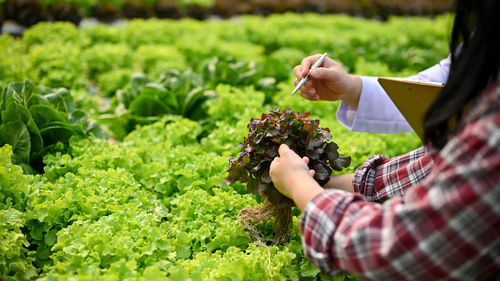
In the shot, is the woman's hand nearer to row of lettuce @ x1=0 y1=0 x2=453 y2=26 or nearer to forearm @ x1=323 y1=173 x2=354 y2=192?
forearm @ x1=323 y1=173 x2=354 y2=192

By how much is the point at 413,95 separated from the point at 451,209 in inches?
31.2

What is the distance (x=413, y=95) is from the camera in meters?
1.75

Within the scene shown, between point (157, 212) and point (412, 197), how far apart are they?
1.52 metres

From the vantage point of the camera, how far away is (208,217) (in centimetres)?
232

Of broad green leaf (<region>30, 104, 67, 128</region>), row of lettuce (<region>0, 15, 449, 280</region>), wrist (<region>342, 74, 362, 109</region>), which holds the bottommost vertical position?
row of lettuce (<region>0, 15, 449, 280</region>)

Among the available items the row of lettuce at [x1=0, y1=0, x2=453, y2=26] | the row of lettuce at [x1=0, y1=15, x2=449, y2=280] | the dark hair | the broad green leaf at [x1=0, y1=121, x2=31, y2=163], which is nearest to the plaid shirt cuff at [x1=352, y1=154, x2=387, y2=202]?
the row of lettuce at [x1=0, y1=15, x2=449, y2=280]

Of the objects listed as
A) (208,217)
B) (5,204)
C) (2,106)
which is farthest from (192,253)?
(2,106)

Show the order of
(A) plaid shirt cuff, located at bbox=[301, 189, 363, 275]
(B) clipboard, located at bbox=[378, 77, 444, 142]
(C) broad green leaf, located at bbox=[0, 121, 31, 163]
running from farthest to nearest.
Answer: (C) broad green leaf, located at bbox=[0, 121, 31, 163]
(B) clipboard, located at bbox=[378, 77, 444, 142]
(A) plaid shirt cuff, located at bbox=[301, 189, 363, 275]

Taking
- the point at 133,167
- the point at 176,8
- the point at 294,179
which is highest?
the point at 294,179

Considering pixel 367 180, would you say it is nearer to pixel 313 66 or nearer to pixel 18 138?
pixel 313 66

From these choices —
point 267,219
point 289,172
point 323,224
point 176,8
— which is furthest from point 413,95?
point 176,8

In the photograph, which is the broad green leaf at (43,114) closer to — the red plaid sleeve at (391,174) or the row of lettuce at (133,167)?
the row of lettuce at (133,167)

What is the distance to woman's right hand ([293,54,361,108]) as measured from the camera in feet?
6.47

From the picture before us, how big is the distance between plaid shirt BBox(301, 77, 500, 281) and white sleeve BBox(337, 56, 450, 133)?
0.93 metres
